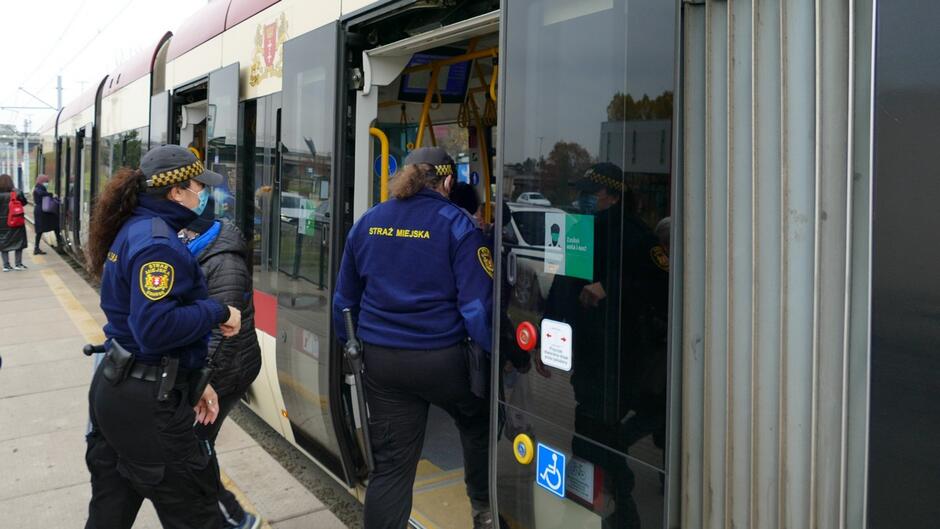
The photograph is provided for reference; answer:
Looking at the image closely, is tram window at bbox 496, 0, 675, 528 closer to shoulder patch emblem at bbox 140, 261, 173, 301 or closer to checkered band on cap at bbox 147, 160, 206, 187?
shoulder patch emblem at bbox 140, 261, 173, 301

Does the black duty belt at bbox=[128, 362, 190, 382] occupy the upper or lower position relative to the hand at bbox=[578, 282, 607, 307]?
lower

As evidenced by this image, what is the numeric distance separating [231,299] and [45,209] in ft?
47.1

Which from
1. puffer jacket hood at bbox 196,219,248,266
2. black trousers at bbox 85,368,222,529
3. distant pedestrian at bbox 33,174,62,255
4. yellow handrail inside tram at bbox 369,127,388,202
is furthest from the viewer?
distant pedestrian at bbox 33,174,62,255

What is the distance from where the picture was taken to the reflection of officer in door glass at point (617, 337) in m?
1.92

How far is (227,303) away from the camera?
10.7 feet

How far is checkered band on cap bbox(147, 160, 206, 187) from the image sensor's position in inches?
111

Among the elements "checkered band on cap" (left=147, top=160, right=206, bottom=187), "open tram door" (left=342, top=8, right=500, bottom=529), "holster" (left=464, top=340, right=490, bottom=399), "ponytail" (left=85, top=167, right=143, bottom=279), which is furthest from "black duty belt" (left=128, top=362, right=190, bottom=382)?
"holster" (left=464, top=340, right=490, bottom=399)

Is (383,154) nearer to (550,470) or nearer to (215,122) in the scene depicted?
(215,122)

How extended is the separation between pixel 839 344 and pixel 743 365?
0.80 feet

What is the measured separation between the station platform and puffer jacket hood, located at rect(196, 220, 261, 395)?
91cm

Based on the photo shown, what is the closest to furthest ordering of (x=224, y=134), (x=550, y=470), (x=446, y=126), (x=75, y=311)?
(x=550, y=470), (x=224, y=134), (x=446, y=126), (x=75, y=311)

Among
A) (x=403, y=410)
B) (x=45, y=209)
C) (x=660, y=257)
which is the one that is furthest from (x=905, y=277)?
(x=45, y=209)

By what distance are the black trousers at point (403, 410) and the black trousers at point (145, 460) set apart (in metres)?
0.65

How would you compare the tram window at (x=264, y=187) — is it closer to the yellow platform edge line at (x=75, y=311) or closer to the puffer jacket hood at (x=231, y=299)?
the puffer jacket hood at (x=231, y=299)
